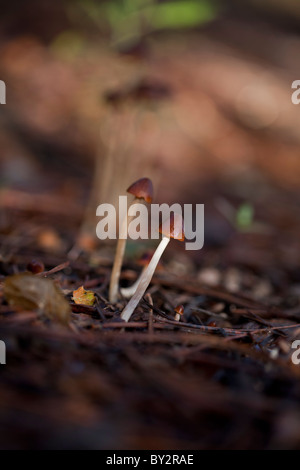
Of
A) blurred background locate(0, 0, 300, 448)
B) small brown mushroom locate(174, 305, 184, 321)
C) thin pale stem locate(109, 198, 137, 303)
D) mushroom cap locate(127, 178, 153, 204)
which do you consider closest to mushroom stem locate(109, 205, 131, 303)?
thin pale stem locate(109, 198, 137, 303)

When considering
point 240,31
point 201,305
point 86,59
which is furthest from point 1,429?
point 240,31

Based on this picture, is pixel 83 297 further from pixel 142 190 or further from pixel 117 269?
pixel 142 190

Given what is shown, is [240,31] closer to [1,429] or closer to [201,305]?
[201,305]

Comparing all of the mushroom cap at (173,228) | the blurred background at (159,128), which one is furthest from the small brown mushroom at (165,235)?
the blurred background at (159,128)

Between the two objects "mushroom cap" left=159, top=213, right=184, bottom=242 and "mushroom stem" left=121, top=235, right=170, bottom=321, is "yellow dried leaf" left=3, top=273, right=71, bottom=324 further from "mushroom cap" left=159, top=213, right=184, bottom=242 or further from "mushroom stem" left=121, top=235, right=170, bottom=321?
"mushroom cap" left=159, top=213, right=184, bottom=242

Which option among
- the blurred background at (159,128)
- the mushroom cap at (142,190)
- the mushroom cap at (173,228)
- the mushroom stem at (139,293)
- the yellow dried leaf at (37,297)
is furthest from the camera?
the blurred background at (159,128)

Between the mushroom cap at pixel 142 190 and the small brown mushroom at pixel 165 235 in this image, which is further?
the mushroom cap at pixel 142 190

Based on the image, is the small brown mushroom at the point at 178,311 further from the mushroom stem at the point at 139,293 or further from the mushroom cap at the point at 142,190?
the mushroom cap at the point at 142,190
